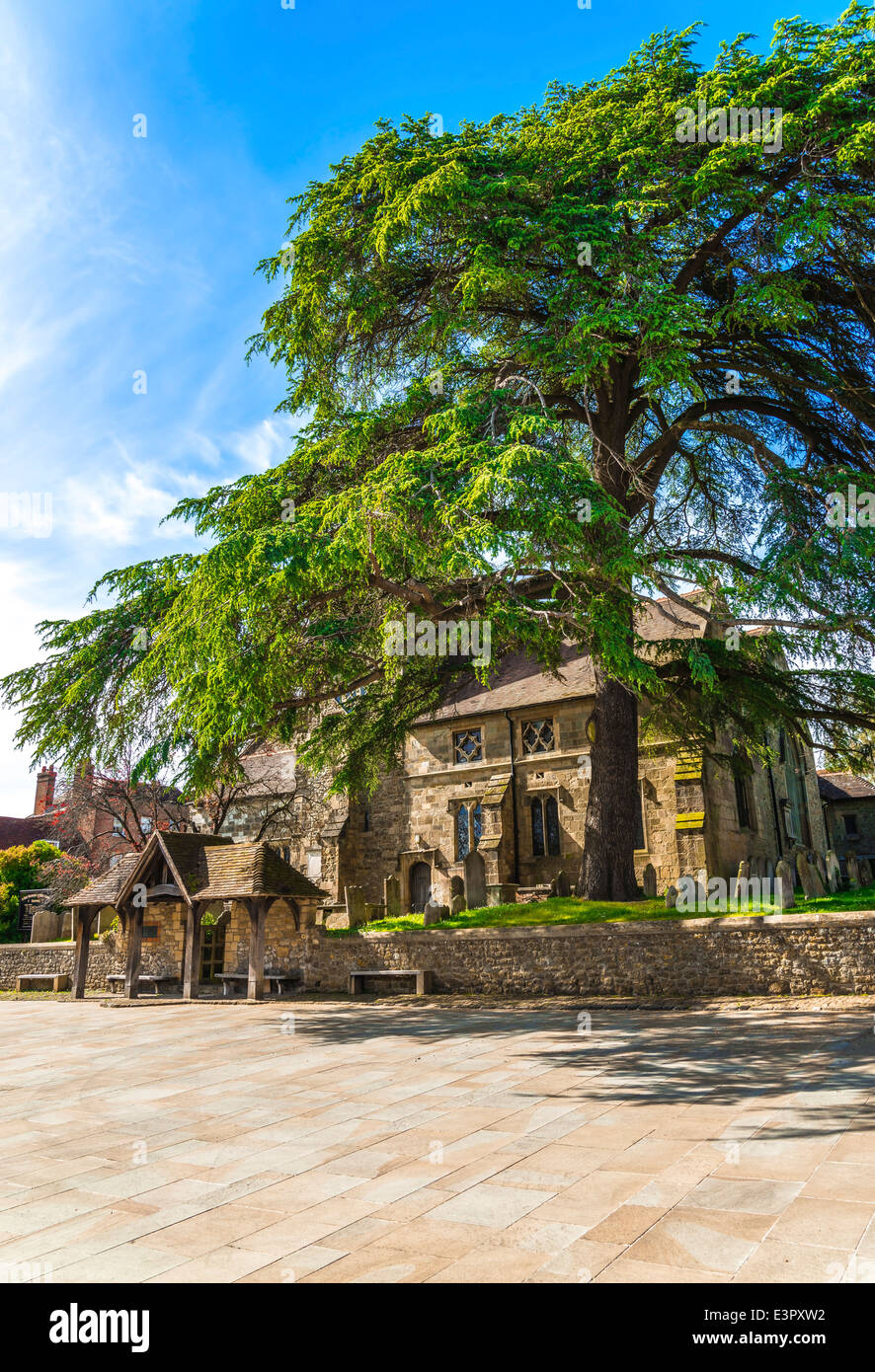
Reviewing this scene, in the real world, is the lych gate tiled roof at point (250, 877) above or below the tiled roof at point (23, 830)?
below

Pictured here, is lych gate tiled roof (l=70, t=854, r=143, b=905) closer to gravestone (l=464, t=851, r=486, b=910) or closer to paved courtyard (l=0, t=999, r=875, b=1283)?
gravestone (l=464, t=851, r=486, b=910)

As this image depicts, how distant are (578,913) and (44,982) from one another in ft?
57.9

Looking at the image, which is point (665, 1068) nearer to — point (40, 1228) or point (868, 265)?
point (40, 1228)

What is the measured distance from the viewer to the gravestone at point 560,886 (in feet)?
69.9

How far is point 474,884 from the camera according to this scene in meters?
19.4

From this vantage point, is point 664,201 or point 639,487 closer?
point 664,201

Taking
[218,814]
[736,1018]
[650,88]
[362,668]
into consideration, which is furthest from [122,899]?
[650,88]

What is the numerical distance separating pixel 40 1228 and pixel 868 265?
Answer: 653 inches

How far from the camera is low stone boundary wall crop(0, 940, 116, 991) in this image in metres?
22.6

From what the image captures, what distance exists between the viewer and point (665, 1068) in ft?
27.6

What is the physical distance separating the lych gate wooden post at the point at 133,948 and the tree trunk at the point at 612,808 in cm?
1063

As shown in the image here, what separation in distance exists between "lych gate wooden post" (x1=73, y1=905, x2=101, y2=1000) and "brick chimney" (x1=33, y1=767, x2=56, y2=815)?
22765 millimetres

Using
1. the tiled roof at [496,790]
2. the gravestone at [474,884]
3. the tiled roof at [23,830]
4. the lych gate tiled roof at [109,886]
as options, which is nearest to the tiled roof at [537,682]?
the tiled roof at [496,790]

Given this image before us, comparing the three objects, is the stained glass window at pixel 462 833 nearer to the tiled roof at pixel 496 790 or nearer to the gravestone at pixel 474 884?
the tiled roof at pixel 496 790
